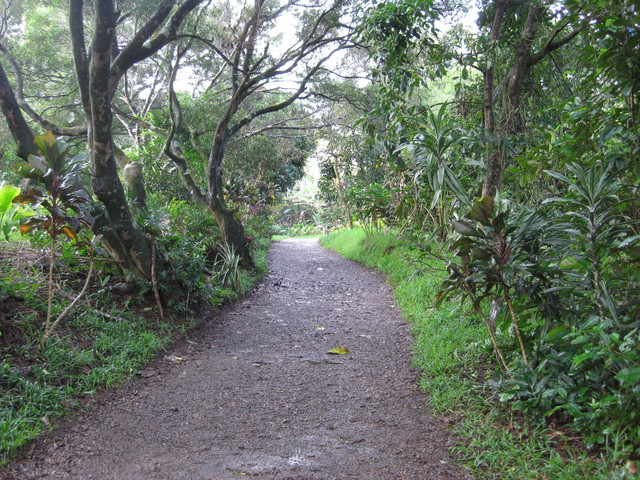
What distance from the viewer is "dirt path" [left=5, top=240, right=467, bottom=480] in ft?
9.17

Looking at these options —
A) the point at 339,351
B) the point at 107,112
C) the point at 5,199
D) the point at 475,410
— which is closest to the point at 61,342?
the point at 5,199

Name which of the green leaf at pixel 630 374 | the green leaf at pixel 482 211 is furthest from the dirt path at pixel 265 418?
the green leaf at pixel 482 211

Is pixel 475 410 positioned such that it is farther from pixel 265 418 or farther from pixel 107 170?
pixel 107 170

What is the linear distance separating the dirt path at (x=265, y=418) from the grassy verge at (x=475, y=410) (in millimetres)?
165

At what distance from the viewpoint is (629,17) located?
3000 millimetres

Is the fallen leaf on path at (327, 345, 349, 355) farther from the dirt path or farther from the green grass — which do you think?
the green grass

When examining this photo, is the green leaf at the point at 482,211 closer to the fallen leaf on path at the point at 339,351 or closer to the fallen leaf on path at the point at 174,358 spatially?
the fallen leaf on path at the point at 339,351

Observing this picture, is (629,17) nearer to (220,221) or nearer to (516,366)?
(516,366)

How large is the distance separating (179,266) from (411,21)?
4279 millimetres

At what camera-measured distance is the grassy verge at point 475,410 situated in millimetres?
2572

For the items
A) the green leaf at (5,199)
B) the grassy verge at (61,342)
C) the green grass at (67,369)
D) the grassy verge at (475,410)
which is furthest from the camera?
the green leaf at (5,199)

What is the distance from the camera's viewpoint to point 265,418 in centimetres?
353

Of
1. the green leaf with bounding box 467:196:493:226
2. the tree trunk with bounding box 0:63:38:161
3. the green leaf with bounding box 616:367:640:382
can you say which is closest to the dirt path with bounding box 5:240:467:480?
the green leaf with bounding box 616:367:640:382

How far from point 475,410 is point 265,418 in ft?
5.18
